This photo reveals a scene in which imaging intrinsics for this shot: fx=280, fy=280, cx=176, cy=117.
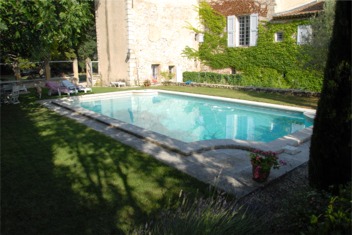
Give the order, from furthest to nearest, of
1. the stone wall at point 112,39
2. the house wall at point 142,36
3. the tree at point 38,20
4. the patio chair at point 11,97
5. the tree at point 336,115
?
the stone wall at point 112,39
the house wall at point 142,36
the patio chair at point 11,97
the tree at point 38,20
the tree at point 336,115

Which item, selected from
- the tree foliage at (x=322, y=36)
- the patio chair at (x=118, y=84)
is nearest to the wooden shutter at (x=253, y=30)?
the tree foliage at (x=322, y=36)

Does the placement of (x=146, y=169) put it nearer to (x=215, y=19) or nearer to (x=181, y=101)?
(x=181, y=101)

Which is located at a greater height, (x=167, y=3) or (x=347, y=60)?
(x=167, y=3)

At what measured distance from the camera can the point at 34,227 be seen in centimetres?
379

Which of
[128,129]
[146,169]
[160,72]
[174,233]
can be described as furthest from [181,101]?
[174,233]

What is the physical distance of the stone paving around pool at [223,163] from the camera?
505 centimetres

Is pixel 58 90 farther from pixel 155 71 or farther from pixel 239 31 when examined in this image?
pixel 239 31

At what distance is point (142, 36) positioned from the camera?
66.9ft

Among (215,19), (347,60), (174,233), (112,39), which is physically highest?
(215,19)

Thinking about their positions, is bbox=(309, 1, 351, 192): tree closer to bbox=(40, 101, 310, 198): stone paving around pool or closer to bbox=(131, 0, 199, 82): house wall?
bbox=(40, 101, 310, 198): stone paving around pool

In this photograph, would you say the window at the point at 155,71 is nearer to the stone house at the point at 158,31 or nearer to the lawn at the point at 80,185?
the stone house at the point at 158,31

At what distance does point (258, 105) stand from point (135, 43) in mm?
10915

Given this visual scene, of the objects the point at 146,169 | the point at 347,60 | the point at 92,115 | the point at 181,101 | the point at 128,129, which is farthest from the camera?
the point at 181,101

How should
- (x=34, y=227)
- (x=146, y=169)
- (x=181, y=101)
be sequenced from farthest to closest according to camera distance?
1. (x=181, y=101)
2. (x=146, y=169)
3. (x=34, y=227)
